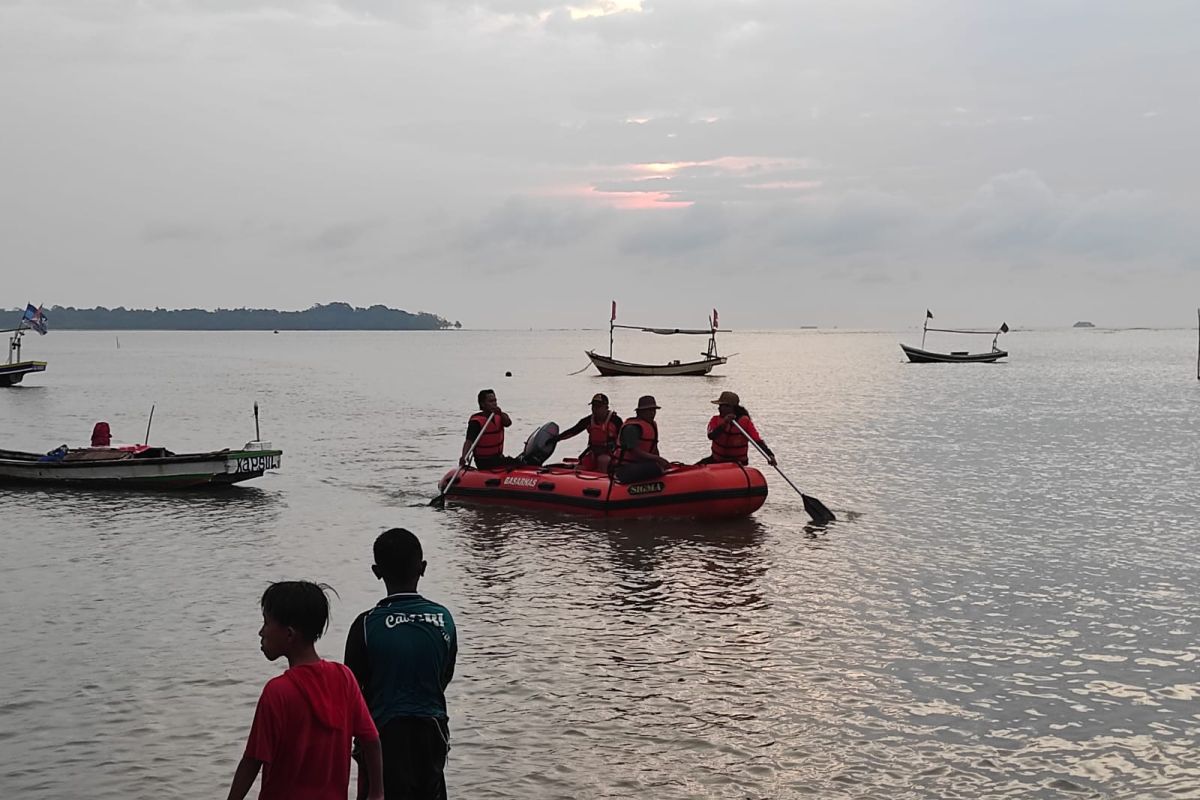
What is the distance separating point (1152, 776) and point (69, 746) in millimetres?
7509

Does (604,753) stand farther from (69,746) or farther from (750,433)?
(750,433)

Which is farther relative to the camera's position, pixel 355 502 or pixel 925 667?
pixel 355 502

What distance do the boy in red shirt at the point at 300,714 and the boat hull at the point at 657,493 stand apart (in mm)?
13060

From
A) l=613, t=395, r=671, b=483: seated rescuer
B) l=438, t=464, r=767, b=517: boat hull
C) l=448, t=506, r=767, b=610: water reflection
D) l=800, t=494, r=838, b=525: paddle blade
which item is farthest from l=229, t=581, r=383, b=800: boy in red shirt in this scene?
l=800, t=494, r=838, b=525: paddle blade

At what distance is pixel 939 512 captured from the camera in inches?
790

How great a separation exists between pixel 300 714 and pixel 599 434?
1433cm

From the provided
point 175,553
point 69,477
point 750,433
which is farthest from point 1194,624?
point 69,477

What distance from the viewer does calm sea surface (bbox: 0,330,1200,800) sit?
806 centimetres

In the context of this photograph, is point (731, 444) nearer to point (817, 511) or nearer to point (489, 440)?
point (817, 511)

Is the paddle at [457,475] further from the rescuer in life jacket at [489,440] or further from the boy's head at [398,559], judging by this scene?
the boy's head at [398,559]

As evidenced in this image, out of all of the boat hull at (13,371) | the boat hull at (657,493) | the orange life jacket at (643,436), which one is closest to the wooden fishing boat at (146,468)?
the boat hull at (657,493)

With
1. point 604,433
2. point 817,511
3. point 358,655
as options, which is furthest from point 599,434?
point 358,655

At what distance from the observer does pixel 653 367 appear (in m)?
75.8

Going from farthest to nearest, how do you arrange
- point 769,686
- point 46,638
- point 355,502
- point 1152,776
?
1. point 355,502
2. point 46,638
3. point 769,686
4. point 1152,776
